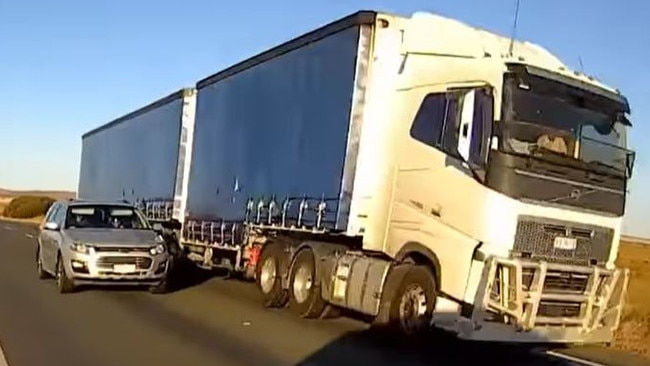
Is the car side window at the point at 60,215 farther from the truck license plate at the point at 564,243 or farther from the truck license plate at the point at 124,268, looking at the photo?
the truck license plate at the point at 564,243

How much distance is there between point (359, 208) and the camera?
1403 centimetres

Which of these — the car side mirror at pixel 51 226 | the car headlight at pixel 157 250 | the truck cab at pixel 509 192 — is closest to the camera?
the truck cab at pixel 509 192

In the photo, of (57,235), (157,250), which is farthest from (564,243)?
(57,235)

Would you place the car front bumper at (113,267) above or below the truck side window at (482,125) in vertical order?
below

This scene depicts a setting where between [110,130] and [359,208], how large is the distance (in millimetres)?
19562

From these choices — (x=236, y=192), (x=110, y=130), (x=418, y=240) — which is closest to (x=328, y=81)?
(x=418, y=240)

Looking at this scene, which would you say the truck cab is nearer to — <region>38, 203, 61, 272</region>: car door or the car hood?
the car hood

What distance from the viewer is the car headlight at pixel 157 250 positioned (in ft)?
58.1

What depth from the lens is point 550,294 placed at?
39.2 feet

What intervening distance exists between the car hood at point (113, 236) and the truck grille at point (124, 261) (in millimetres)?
251

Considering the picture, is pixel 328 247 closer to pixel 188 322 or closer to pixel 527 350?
pixel 188 322

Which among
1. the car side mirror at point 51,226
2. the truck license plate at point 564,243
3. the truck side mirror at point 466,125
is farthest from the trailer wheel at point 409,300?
the car side mirror at point 51,226

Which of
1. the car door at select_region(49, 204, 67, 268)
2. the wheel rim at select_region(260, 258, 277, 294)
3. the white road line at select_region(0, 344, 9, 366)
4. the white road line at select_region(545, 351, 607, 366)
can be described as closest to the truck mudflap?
the white road line at select_region(545, 351, 607, 366)

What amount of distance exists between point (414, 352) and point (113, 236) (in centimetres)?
735
